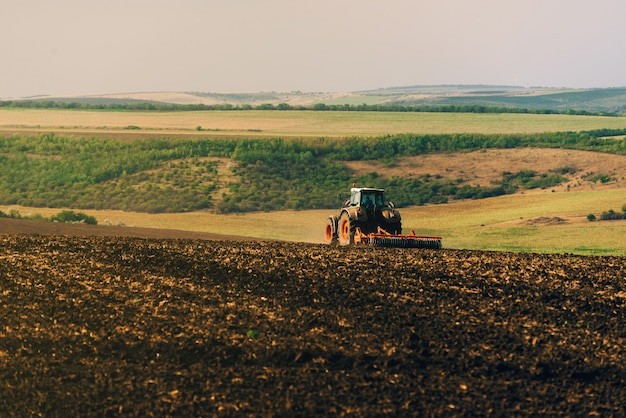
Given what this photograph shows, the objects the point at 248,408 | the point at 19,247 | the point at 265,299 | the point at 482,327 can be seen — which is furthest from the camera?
the point at 19,247

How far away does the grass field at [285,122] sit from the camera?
376ft

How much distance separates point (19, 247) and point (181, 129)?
86666 mm

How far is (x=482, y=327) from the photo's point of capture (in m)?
19.7

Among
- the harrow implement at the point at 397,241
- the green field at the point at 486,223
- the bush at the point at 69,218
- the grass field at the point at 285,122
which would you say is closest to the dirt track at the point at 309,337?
the harrow implement at the point at 397,241

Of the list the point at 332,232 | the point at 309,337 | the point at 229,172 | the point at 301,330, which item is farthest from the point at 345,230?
the point at 229,172

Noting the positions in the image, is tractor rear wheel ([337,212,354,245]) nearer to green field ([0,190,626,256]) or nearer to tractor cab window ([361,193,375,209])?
tractor cab window ([361,193,375,209])

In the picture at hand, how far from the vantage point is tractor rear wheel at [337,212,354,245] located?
35.8 metres

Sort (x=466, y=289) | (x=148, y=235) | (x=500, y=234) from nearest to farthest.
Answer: (x=466, y=289) → (x=148, y=235) → (x=500, y=234)

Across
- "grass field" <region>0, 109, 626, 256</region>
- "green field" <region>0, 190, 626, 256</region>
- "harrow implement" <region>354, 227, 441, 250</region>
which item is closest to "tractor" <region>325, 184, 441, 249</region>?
"harrow implement" <region>354, 227, 441, 250</region>

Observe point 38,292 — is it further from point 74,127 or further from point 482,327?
point 74,127

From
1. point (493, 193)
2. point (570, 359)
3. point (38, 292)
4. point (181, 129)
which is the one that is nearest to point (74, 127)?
point (181, 129)

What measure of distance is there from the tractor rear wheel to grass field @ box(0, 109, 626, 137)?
7054 cm

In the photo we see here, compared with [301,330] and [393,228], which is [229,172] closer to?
[393,228]

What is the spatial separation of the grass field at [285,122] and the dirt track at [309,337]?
270ft
